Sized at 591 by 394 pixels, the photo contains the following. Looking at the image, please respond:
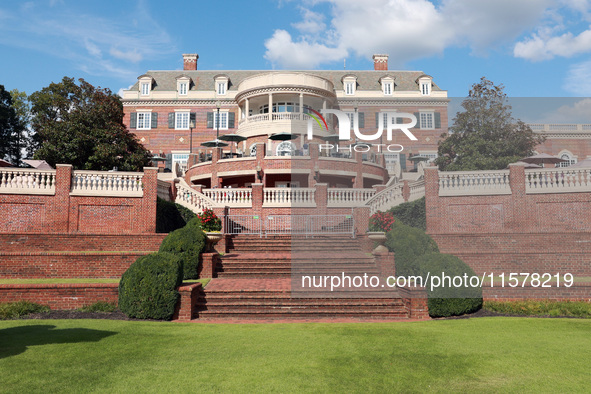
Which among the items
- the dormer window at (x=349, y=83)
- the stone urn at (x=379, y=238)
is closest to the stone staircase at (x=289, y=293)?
the stone urn at (x=379, y=238)

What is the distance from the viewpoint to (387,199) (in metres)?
20.3

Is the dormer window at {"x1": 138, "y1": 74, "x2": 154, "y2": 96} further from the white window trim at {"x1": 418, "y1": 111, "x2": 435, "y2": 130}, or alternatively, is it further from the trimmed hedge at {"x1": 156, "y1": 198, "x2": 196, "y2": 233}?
the trimmed hedge at {"x1": 156, "y1": 198, "x2": 196, "y2": 233}

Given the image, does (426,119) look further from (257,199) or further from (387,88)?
(257,199)

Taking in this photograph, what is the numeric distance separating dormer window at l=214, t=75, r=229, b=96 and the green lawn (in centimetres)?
4108

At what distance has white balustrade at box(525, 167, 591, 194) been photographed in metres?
16.4

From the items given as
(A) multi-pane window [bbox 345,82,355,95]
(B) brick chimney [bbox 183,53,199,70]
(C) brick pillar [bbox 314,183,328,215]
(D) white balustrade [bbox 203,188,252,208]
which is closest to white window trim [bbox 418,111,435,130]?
(A) multi-pane window [bbox 345,82,355,95]

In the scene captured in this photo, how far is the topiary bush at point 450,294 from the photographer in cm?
1006

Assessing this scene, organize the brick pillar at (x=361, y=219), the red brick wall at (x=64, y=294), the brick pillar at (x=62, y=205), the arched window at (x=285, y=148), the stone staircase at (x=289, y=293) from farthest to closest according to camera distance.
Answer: the arched window at (x=285, y=148)
the brick pillar at (x=361, y=219)
the brick pillar at (x=62, y=205)
the red brick wall at (x=64, y=294)
the stone staircase at (x=289, y=293)

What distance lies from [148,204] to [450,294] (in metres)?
12.7

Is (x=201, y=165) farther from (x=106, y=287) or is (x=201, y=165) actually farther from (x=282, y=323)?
(x=282, y=323)

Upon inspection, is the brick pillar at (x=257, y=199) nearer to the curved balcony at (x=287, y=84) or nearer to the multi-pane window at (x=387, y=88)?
the curved balcony at (x=287, y=84)

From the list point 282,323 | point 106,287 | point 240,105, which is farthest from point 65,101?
point 282,323

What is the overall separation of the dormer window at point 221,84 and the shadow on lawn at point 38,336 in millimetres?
41420

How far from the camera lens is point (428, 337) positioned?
309 inches
